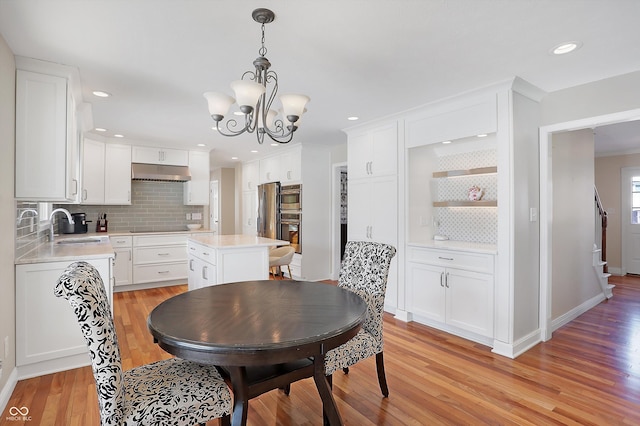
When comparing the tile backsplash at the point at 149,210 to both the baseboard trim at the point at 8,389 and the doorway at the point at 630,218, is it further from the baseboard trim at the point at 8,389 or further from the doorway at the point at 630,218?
the doorway at the point at 630,218

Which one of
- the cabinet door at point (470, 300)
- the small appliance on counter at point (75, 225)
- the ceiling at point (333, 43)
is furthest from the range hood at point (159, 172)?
the cabinet door at point (470, 300)

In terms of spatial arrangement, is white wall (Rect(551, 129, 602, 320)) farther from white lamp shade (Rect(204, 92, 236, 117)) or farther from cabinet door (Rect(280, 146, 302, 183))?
cabinet door (Rect(280, 146, 302, 183))

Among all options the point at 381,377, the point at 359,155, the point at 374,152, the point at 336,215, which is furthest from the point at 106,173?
the point at 381,377

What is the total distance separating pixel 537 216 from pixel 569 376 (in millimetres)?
1391

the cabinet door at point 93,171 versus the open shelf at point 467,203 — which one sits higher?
the cabinet door at point 93,171

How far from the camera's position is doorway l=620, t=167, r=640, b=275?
6301 millimetres

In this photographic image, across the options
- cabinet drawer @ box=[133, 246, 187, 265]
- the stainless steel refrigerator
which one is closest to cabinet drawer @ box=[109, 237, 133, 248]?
cabinet drawer @ box=[133, 246, 187, 265]

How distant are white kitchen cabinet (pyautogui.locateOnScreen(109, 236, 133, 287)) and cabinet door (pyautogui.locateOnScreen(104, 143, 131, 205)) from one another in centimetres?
70

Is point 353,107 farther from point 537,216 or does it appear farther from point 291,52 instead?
point 537,216

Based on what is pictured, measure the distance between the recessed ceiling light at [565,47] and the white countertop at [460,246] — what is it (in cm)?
162

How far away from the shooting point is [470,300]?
3.23 metres

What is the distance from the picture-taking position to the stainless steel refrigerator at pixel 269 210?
6281 millimetres

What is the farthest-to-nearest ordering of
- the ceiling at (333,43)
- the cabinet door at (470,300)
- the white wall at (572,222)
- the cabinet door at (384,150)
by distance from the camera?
the cabinet door at (384,150)
the white wall at (572,222)
the cabinet door at (470,300)
the ceiling at (333,43)

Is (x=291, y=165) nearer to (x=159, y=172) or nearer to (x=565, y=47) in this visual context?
(x=159, y=172)
